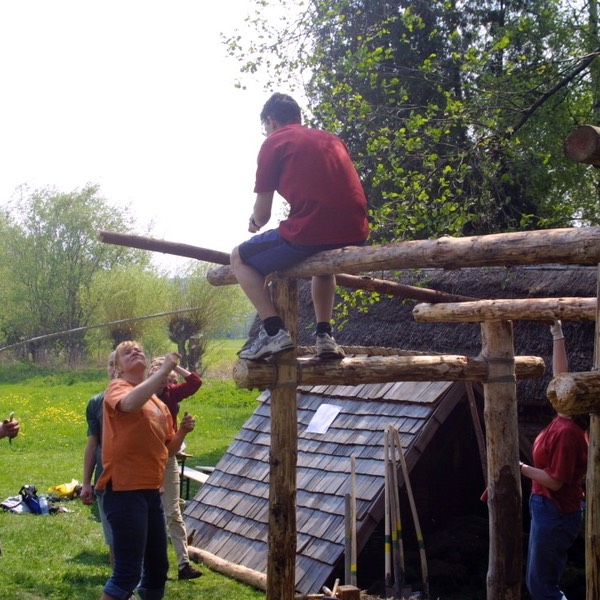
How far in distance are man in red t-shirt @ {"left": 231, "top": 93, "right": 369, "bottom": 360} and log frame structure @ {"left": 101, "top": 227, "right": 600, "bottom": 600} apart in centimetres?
12

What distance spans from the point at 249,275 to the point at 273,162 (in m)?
0.65

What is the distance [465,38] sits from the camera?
1612 centimetres

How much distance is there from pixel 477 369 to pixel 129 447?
2.38m

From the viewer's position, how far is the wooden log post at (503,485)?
5941mm

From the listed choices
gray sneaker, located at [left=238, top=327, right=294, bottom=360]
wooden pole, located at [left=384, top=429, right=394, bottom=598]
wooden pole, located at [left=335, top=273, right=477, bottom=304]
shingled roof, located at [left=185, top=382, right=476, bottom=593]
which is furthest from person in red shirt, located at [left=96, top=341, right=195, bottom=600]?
shingled roof, located at [left=185, top=382, right=476, bottom=593]

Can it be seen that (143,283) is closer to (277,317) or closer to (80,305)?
(80,305)

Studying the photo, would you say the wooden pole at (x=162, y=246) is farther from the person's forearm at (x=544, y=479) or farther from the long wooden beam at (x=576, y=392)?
the long wooden beam at (x=576, y=392)

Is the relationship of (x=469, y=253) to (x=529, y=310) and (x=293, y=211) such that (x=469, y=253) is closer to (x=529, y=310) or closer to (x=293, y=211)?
(x=293, y=211)

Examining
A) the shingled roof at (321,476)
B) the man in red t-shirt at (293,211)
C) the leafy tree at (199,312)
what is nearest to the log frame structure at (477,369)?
the man in red t-shirt at (293,211)

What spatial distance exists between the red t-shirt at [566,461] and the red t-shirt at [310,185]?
5.82 ft

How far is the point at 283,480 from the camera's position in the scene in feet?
16.7

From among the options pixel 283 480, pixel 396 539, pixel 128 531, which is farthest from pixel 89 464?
pixel 396 539

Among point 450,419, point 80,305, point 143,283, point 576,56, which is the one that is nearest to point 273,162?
point 450,419

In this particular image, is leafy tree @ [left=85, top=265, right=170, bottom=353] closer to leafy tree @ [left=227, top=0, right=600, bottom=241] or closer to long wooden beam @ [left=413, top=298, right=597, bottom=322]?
leafy tree @ [left=227, top=0, right=600, bottom=241]
